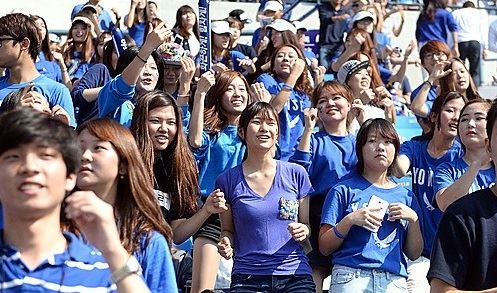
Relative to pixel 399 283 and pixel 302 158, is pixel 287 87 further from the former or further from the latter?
pixel 399 283

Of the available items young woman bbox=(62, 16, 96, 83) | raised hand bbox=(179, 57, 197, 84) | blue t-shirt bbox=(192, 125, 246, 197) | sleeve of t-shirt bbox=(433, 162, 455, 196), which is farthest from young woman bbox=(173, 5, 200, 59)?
sleeve of t-shirt bbox=(433, 162, 455, 196)

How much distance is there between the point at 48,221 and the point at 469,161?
396 centimetres

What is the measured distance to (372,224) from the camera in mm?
6078

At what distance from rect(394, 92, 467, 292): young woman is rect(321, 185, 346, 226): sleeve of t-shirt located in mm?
580

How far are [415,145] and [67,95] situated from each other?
7.79ft

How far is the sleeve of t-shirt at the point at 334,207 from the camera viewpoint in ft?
20.7

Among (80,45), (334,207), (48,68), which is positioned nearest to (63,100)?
(334,207)

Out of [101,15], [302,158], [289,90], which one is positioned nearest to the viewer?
[302,158]

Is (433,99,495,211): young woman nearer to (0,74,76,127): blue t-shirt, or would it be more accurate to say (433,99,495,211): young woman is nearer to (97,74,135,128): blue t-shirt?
(97,74,135,128): blue t-shirt

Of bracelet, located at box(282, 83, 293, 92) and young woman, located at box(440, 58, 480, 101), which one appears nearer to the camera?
bracelet, located at box(282, 83, 293, 92)

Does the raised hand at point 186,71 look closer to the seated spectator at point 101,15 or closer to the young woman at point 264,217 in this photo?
the young woman at point 264,217

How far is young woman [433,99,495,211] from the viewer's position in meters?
6.08

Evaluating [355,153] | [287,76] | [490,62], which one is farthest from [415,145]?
[490,62]

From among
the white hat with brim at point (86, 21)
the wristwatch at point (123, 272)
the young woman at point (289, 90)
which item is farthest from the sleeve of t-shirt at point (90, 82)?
the wristwatch at point (123, 272)
